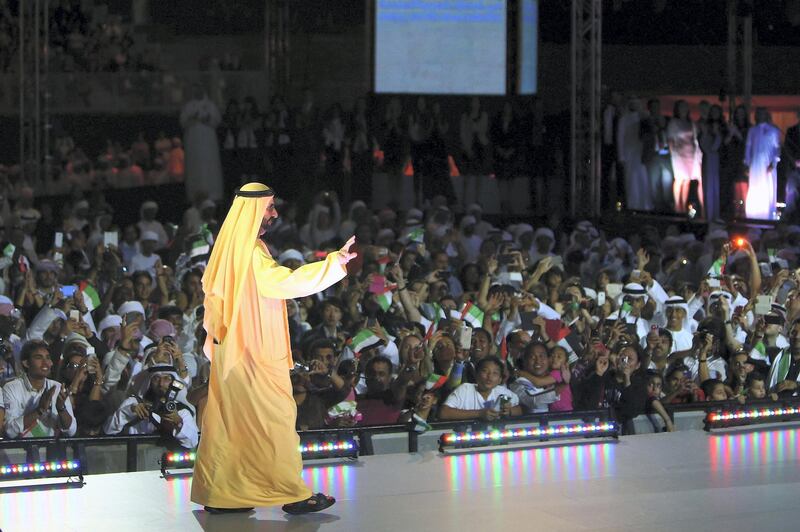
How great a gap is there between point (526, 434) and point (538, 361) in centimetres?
87

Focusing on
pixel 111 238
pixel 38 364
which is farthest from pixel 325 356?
pixel 111 238

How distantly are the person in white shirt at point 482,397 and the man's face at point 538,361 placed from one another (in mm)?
387

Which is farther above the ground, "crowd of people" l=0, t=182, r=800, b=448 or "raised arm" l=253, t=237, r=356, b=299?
"raised arm" l=253, t=237, r=356, b=299

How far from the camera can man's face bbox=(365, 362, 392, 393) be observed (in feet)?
30.1

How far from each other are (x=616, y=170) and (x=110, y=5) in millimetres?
8512

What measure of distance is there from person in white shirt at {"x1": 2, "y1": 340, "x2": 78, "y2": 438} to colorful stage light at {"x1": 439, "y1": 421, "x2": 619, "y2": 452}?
2127mm

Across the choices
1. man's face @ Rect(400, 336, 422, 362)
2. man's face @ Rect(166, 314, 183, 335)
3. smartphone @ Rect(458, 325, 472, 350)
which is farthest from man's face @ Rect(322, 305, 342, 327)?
smartphone @ Rect(458, 325, 472, 350)

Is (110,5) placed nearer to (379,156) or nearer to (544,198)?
(379,156)

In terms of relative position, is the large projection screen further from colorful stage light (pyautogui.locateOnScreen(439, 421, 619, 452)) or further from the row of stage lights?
colorful stage light (pyautogui.locateOnScreen(439, 421, 619, 452))

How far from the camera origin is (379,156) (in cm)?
1952

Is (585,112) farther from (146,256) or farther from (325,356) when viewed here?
(325,356)

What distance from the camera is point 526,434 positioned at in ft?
27.9

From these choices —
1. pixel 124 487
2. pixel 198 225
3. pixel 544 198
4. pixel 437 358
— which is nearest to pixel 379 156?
pixel 544 198

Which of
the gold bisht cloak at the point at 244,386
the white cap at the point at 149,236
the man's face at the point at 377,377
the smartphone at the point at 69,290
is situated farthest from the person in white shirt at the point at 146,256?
the gold bisht cloak at the point at 244,386
